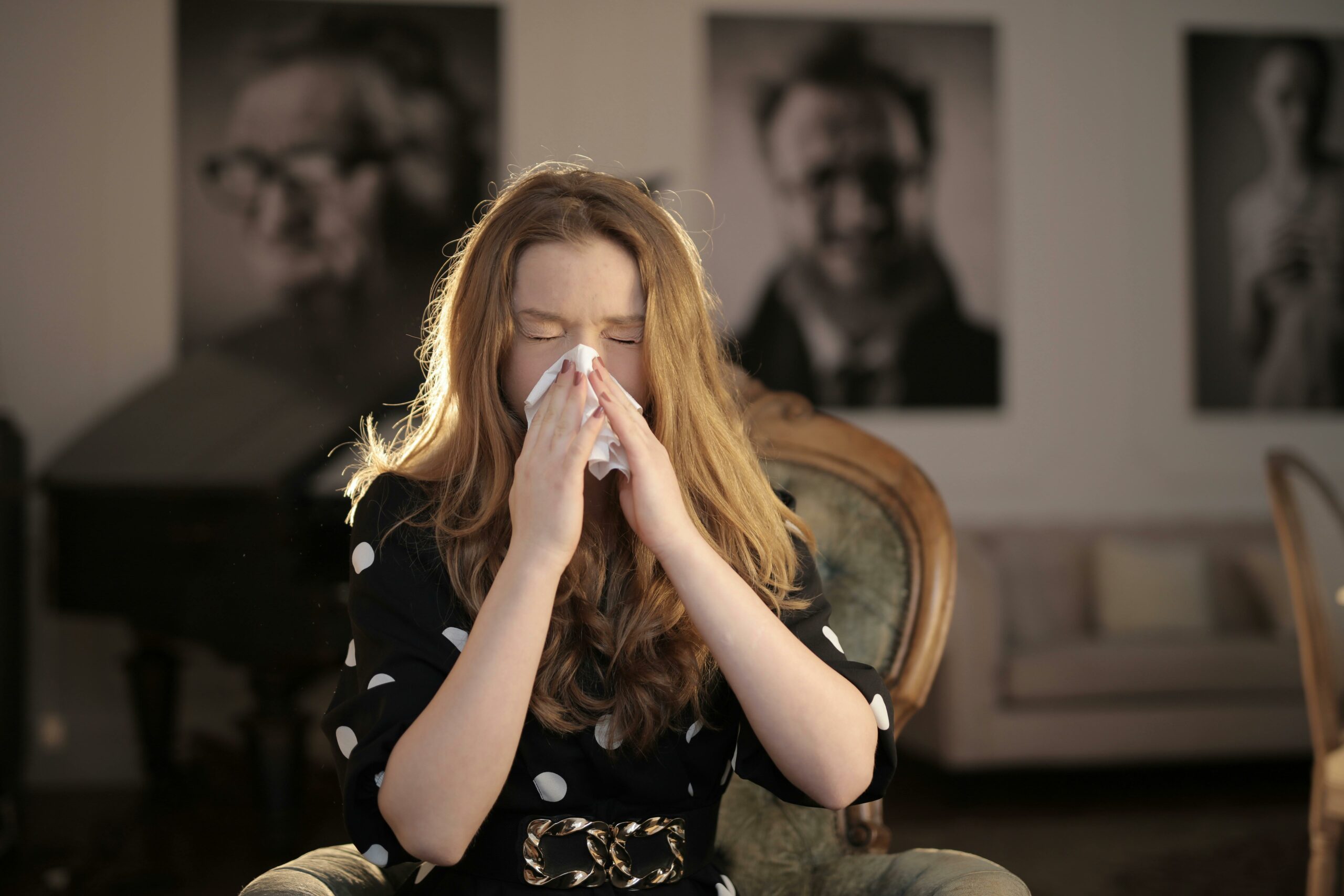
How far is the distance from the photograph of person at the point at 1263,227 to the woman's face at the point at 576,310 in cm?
419

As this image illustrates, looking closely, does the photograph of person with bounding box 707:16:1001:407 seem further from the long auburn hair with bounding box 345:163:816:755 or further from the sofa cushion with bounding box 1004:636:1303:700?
the long auburn hair with bounding box 345:163:816:755

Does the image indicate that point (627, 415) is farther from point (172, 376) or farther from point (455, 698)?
point (172, 376)

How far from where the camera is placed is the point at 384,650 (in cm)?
99

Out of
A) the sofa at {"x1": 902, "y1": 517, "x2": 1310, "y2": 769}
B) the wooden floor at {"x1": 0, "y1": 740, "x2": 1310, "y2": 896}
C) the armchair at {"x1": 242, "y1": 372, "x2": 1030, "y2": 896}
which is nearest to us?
the armchair at {"x1": 242, "y1": 372, "x2": 1030, "y2": 896}

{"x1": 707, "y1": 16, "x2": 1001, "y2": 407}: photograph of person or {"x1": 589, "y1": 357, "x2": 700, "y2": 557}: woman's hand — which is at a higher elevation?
{"x1": 707, "y1": 16, "x2": 1001, "y2": 407}: photograph of person

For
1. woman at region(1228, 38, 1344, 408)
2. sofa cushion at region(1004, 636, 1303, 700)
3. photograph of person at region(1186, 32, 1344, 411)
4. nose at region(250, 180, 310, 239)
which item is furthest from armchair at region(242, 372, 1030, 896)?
woman at region(1228, 38, 1344, 408)

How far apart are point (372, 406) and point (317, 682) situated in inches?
48.9

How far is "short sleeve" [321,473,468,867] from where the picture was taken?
94cm

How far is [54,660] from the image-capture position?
3773 mm

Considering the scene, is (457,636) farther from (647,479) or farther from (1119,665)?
(1119,665)

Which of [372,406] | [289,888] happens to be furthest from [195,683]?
[289,888]

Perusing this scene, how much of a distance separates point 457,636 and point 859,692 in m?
0.39

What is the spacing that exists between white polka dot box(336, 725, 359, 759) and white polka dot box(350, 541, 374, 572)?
0.50 feet

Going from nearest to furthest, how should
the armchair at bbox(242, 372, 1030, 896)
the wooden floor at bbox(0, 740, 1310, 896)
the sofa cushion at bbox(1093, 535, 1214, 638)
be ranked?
the armchair at bbox(242, 372, 1030, 896) → the wooden floor at bbox(0, 740, 1310, 896) → the sofa cushion at bbox(1093, 535, 1214, 638)
